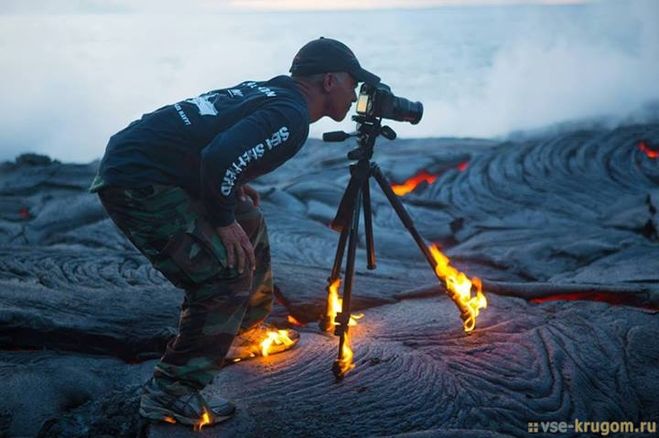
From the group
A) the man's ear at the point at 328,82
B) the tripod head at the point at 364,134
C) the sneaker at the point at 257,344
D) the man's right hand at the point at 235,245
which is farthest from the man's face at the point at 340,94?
the sneaker at the point at 257,344

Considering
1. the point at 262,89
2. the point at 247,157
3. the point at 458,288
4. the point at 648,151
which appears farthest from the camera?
the point at 648,151

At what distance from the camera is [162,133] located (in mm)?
3057

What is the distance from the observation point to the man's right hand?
2.99 meters

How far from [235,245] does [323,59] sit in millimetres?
1093

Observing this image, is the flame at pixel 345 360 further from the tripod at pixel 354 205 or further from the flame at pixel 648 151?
the flame at pixel 648 151

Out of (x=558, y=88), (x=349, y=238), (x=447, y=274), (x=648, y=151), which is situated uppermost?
(x=558, y=88)

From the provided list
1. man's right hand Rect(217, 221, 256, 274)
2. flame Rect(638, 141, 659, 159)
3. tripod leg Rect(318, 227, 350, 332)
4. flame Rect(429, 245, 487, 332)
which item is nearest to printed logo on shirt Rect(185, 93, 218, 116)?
man's right hand Rect(217, 221, 256, 274)

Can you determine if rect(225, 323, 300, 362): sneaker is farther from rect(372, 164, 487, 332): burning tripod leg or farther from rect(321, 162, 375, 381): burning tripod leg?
rect(372, 164, 487, 332): burning tripod leg

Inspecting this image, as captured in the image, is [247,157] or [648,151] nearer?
[247,157]

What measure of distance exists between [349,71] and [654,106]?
11.0m

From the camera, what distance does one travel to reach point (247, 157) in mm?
2818

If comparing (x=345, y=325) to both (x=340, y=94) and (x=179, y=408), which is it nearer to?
(x=179, y=408)

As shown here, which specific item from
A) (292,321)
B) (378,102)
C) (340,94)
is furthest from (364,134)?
(292,321)

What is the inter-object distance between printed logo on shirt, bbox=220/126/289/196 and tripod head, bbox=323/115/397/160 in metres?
0.72
